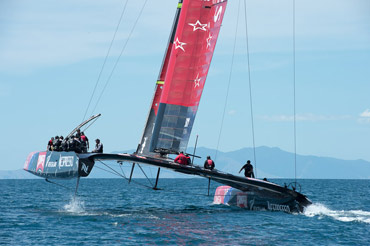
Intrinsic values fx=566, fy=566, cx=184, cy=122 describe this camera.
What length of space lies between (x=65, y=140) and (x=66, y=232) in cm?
→ 482

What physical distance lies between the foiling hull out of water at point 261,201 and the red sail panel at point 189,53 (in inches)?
189

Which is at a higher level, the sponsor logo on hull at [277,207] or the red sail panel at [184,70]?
the red sail panel at [184,70]

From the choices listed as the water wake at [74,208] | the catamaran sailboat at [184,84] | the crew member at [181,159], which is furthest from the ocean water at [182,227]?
the catamaran sailboat at [184,84]

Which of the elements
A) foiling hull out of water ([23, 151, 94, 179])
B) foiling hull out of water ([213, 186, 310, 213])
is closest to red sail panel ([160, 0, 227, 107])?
foiling hull out of water ([23, 151, 94, 179])

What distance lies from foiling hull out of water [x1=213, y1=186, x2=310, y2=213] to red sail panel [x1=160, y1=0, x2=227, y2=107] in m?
4.79

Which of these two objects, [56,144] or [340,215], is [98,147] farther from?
[340,215]

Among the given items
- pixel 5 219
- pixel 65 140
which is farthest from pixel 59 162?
pixel 5 219

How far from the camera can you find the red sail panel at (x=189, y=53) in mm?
19203

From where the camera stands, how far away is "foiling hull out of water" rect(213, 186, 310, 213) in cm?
2077

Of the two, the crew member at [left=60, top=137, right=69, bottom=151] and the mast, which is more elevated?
the mast

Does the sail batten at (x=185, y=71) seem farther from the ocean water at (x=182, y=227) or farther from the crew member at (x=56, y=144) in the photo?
the crew member at (x=56, y=144)

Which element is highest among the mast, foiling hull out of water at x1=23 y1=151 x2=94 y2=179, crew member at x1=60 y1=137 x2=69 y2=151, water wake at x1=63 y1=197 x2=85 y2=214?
the mast

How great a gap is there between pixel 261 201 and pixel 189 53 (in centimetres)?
665

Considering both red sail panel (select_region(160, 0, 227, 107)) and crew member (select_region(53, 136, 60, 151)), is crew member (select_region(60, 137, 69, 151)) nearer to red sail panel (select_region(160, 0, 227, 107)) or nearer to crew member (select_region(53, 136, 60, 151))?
crew member (select_region(53, 136, 60, 151))
